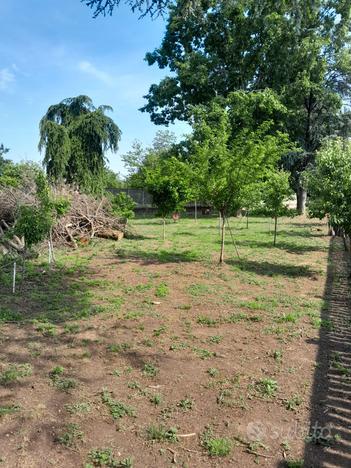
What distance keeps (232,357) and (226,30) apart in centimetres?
2581

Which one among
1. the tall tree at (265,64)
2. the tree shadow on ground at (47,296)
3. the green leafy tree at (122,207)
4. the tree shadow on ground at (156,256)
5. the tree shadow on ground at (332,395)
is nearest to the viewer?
the tree shadow on ground at (332,395)

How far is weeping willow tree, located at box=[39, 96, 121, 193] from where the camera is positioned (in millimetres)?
19922

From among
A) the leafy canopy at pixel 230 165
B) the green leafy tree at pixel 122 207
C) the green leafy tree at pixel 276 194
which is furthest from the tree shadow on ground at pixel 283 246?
the green leafy tree at pixel 122 207

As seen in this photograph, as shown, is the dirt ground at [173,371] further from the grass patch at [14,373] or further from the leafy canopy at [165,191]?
the leafy canopy at [165,191]

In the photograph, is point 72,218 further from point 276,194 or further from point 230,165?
point 276,194

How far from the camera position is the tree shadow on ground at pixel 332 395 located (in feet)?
10.7

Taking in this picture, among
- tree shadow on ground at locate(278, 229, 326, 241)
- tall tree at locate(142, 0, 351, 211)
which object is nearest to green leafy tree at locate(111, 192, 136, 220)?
tree shadow on ground at locate(278, 229, 326, 241)

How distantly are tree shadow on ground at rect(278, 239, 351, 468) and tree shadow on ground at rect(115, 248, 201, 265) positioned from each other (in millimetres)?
4779

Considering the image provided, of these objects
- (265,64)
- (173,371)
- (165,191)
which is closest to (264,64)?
(265,64)

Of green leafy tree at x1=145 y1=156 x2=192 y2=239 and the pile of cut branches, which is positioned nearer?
the pile of cut branches

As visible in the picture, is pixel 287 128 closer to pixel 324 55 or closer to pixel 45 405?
pixel 324 55

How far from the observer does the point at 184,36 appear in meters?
27.9

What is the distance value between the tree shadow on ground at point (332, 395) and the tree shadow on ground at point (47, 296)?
139 inches

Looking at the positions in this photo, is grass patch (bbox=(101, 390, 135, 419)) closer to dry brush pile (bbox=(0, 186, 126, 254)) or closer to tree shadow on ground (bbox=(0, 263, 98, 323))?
tree shadow on ground (bbox=(0, 263, 98, 323))
